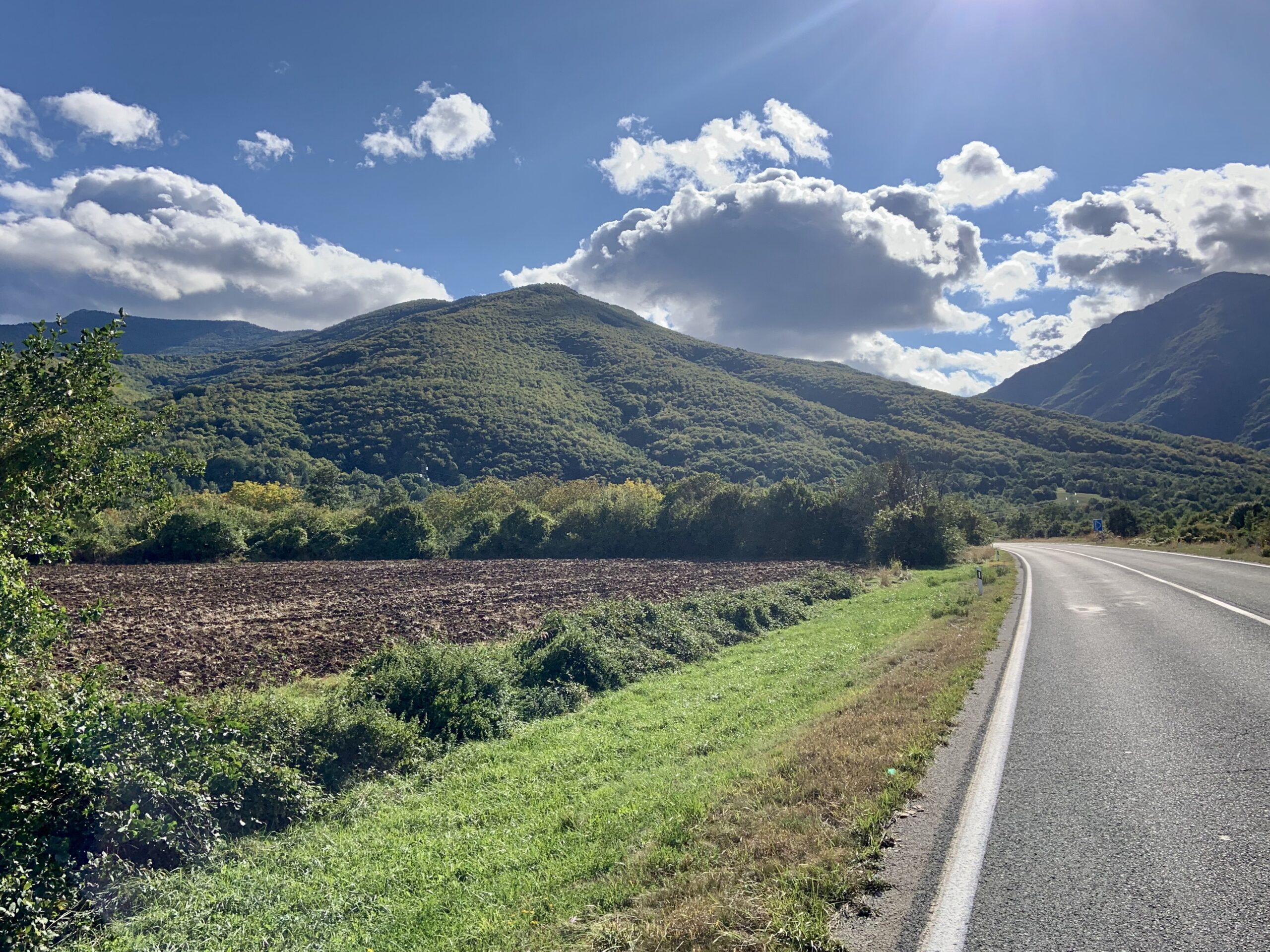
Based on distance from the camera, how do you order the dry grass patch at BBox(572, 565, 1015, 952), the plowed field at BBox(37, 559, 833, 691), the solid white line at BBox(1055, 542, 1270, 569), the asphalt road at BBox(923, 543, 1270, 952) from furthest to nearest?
the solid white line at BBox(1055, 542, 1270, 569) → the plowed field at BBox(37, 559, 833, 691) → the dry grass patch at BBox(572, 565, 1015, 952) → the asphalt road at BBox(923, 543, 1270, 952)

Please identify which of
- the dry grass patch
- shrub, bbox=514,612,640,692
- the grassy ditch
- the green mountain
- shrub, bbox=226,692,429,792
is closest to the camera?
the dry grass patch

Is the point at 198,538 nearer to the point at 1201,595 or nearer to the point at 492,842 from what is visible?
the point at 492,842

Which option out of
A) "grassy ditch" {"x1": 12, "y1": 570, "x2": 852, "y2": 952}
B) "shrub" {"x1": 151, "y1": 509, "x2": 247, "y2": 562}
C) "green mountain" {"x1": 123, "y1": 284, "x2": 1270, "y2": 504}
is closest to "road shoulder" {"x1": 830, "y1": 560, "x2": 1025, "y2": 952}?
"grassy ditch" {"x1": 12, "y1": 570, "x2": 852, "y2": 952}

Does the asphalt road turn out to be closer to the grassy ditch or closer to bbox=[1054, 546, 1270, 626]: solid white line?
bbox=[1054, 546, 1270, 626]: solid white line

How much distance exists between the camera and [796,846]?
451 centimetres

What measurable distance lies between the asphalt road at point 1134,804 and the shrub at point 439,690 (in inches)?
312

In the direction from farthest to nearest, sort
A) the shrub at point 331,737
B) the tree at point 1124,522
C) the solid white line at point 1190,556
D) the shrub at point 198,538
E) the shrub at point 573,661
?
the tree at point 1124,522 → the shrub at point 198,538 → the solid white line at point 1190,556 → the shrub at point 573,661 → the shrub at point 331,737

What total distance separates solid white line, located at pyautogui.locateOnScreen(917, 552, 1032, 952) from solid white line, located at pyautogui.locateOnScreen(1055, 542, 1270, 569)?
20.2 m

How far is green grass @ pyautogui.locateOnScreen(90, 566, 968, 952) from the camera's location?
4.93 metres

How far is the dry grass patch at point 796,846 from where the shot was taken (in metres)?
3.66

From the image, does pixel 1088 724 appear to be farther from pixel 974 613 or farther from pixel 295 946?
pixel 974 613

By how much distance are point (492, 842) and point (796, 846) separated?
139 inches

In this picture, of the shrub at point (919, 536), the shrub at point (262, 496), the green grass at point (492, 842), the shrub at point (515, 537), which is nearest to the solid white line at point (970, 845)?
the green grass at point (492, 842)

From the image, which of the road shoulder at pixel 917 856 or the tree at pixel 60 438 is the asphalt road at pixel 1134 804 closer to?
the road shoulder at pixel 917 856
